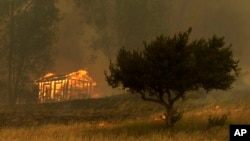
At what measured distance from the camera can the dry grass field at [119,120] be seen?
1816 centimetres

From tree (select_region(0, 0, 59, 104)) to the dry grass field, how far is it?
19863 mm

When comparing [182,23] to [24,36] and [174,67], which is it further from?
[174,67]

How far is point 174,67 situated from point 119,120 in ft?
29.3

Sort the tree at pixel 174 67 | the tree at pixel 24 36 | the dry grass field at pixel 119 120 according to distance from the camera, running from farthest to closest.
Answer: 1. the tree at pixel 24 36
2. the tree at pixel 174 67
3. the dry grass field at pixel 119 120

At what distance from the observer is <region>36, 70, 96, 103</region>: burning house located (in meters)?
62.8

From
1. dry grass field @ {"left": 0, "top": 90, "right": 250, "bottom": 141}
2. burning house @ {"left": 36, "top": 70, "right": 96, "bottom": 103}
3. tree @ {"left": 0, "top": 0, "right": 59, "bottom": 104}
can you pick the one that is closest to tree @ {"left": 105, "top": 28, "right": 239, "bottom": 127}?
dry grass field @ {"left": 0, "top": 90, "right": 250, "bottom": 141}

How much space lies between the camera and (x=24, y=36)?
199 ft

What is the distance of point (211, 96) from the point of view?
42562mm

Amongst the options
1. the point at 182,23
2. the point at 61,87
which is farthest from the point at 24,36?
the point at 182,23

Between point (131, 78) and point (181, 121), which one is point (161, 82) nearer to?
point (131, 78)

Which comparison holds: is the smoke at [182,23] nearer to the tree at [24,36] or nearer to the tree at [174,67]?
the tree at [24,36]

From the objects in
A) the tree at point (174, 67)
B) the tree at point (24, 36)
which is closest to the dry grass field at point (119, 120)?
the tree at point (174, 67)

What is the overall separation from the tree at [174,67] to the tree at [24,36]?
4140cm

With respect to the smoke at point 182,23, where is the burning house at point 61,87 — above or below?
below
